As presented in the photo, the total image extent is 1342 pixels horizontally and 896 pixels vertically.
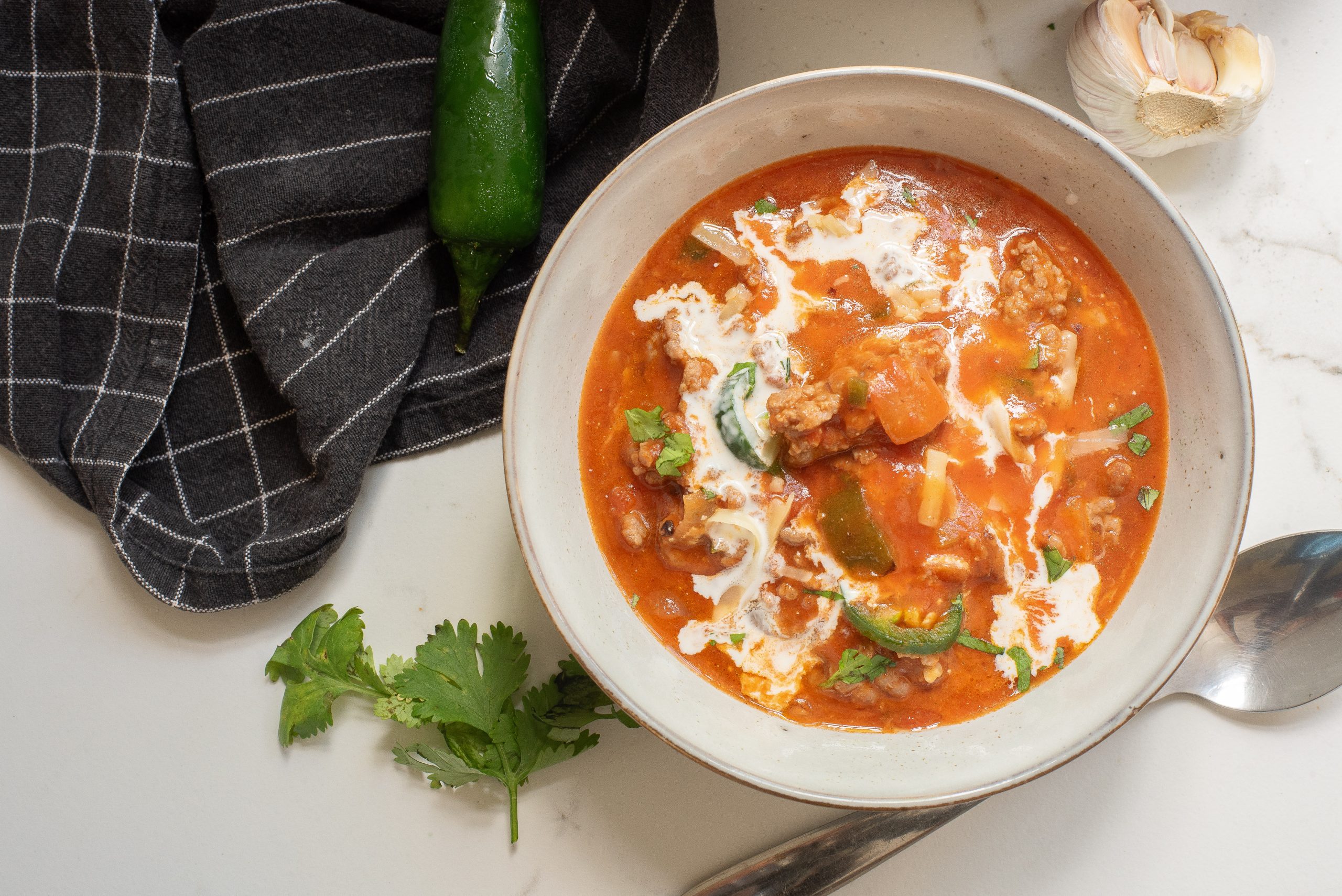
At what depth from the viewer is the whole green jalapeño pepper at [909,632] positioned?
2.68m

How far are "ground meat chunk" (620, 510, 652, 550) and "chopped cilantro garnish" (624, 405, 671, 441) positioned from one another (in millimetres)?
250

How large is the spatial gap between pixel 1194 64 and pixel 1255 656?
6.43 ft

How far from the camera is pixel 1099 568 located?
2.86 meters

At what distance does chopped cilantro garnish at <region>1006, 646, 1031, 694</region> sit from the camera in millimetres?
2838

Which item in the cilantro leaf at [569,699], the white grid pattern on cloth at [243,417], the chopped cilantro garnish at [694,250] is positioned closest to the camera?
the chopped cilantro garnish at [694,250]

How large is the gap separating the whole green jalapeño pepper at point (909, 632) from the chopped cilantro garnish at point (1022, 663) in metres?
0.21

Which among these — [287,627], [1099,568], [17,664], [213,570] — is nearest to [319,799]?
[287,627]

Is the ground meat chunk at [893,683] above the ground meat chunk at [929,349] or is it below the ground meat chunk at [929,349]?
below

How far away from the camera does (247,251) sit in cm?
312

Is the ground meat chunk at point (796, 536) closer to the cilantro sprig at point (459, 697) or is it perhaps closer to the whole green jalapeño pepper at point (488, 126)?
the cilantro sprig at point (459, 697)

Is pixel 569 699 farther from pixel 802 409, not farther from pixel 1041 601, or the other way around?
pixel 1041 601

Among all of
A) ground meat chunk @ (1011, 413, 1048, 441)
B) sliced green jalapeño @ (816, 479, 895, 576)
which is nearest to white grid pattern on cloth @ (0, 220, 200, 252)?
sliced green jalapeño @ (816, 479, 895, 576)

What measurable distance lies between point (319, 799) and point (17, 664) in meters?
1.24

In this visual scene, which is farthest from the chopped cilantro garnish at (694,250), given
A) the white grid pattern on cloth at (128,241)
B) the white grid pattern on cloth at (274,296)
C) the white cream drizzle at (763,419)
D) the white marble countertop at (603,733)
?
the white grid pattern on cloth at (128,241)
